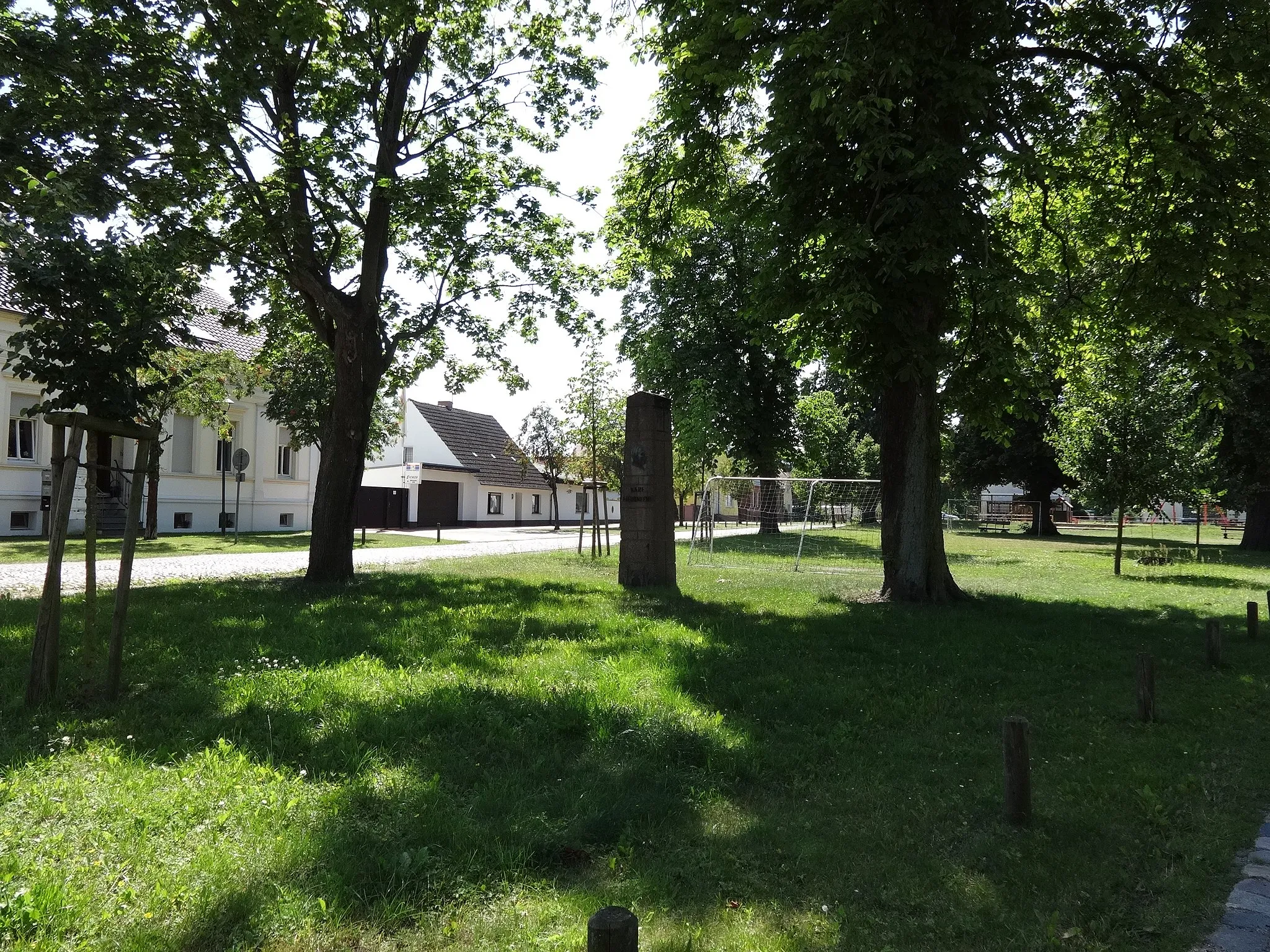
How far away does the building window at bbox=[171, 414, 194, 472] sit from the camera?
29672 millimetres

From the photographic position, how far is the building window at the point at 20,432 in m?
24.9

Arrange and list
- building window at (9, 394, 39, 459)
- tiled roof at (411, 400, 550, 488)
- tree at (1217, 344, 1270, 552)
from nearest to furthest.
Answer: building window at (9, 394, 39, 459)
tree at (1217, 344, 1270, 552)
tiled roof at (411, 400, 550, 488)

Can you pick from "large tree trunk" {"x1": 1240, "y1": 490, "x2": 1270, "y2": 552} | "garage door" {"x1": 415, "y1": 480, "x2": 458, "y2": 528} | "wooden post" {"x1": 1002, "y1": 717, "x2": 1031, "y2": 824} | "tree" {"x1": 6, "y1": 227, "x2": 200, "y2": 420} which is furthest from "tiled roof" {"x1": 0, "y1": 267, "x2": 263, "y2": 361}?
"large tree trunk" {"x1": 1240, "y1": 490, "x2": 1270, "y2": 552}

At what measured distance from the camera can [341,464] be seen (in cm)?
1354

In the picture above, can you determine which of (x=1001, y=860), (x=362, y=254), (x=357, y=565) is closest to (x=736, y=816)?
(x=1001, y=860)

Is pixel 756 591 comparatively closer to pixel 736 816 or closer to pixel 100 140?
pixel 736 816

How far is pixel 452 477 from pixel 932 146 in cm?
4311

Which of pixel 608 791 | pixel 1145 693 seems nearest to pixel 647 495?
pixel 1145 693

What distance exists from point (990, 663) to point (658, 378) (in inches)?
1025

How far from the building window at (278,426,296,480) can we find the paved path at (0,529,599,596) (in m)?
10.2

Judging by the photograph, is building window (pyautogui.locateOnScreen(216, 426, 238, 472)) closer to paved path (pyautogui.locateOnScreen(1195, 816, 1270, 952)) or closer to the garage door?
the garage door

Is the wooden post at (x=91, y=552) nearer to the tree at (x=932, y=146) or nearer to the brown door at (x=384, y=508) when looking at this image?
the tree at (x=932, y=146)

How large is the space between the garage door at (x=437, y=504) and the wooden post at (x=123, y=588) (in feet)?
133

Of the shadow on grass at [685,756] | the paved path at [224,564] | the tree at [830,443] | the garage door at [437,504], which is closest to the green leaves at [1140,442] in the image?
the shadow on grass at [685,756]
